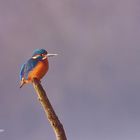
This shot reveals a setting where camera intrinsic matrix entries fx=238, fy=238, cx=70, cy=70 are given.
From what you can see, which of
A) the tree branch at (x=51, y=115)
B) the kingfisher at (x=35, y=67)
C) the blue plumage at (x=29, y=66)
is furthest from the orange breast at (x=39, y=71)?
the tree branch at (x=51, y=115)

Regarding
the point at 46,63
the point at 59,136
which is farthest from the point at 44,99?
the point at 46,63

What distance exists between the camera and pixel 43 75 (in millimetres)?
9648

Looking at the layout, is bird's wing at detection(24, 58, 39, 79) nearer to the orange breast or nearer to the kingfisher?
the kingfisher

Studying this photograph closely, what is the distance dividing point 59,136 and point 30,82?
300 cm

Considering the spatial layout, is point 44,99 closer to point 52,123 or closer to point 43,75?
point 52,123

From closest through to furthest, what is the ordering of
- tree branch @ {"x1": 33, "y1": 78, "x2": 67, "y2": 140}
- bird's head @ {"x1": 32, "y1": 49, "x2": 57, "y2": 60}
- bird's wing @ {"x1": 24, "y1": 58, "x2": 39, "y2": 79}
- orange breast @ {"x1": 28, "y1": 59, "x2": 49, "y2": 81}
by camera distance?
tree branch @ {"x1": 33, "y1": 78, "x2": 67, "y2": 140}
orange breast @ {"x1": 28, "y1": 59, "x2": 49, "y2": 81}
bird's wing @ {"x1": 24, "y1": 58, "x2": 39, "y2": 79}
bird's head @ {"x1": 32, "y1": 49, "x2": 57, "y2": 60}

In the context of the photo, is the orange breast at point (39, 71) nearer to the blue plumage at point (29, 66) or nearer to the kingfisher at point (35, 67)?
the kingfisher at point (35, 67)

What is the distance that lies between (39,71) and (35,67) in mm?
357

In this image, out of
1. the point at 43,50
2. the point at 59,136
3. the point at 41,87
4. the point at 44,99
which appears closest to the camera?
the point at 59,136

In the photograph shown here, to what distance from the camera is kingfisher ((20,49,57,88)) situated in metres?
9.57

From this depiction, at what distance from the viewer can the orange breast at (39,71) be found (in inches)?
374

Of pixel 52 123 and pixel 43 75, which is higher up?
pixel 43 75

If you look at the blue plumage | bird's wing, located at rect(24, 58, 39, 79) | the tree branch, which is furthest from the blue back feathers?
the tree branch

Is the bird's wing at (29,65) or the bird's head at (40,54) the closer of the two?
the bird's wing at (29,65)
